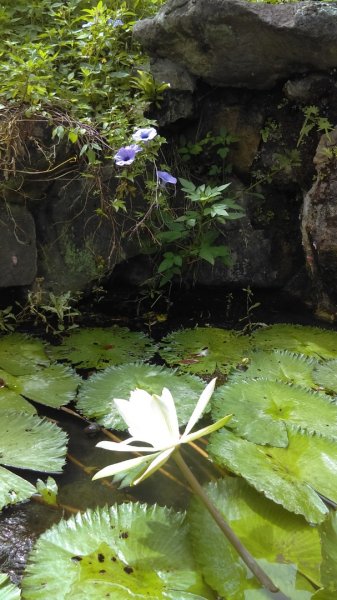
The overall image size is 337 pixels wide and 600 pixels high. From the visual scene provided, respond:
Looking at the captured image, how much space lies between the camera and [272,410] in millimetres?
1706

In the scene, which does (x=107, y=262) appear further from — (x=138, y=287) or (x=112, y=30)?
(x=112, y=30)

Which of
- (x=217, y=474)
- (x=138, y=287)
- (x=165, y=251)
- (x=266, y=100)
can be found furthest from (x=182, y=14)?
(x=217, y=474)

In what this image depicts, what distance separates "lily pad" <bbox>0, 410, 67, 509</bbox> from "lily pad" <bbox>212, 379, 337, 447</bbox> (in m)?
0.56

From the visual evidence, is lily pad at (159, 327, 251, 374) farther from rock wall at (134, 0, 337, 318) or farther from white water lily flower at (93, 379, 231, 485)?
white water lily flower at (93, 379, 231, 485)

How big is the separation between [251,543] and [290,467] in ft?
1.08

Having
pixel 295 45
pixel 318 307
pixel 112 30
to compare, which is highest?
pixel 112 30

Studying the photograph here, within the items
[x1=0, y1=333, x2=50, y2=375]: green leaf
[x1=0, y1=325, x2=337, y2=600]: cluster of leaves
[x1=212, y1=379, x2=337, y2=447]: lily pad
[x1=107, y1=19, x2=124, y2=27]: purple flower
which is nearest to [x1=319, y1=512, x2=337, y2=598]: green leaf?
[x1=0, y1=325, x2=337, y2=600]: cluster of leaves

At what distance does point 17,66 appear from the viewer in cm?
248

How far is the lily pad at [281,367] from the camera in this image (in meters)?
2.00

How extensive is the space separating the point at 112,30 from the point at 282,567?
9.20ft

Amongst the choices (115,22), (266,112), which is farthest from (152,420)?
(115,22)

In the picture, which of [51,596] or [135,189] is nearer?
[51,596]

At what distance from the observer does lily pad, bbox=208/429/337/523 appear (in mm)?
1293

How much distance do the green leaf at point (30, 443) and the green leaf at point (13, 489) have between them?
0.04 meters
